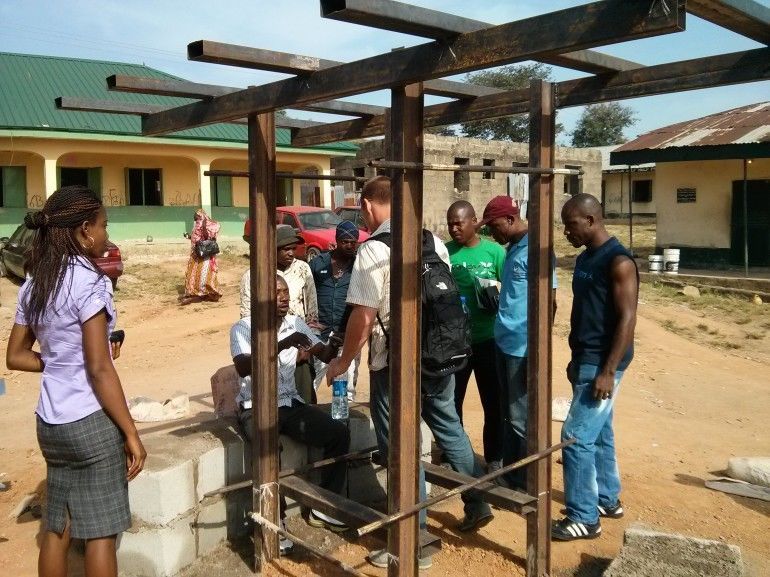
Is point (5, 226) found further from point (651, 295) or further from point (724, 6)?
point (724, 6)

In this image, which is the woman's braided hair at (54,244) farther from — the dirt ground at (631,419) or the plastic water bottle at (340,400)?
the plastic water bottle at (340,400)

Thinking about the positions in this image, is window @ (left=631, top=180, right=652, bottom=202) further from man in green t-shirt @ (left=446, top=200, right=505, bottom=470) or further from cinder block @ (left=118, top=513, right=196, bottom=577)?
cinder block @ (left=118, top=513, right=196, bottom=577)

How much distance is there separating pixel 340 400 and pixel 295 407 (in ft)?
0.88

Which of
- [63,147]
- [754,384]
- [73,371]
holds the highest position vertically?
[63,147]

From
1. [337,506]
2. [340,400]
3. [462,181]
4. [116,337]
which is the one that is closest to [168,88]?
[116,337]

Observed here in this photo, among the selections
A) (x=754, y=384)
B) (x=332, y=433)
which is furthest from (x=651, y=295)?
(x=332, y=433)

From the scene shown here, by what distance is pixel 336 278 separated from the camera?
628 centimetres

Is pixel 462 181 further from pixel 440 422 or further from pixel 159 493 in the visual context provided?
pixel 159 493

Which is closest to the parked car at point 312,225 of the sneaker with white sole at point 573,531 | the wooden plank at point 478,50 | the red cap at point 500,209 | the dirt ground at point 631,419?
the dirt ground at point 631,419

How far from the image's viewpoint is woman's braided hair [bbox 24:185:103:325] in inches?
113

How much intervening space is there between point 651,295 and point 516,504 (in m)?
11.8

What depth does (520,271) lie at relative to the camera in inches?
173

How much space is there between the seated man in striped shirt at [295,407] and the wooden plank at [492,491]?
0.53m

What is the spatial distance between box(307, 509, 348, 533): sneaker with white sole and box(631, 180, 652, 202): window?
1300 inches
